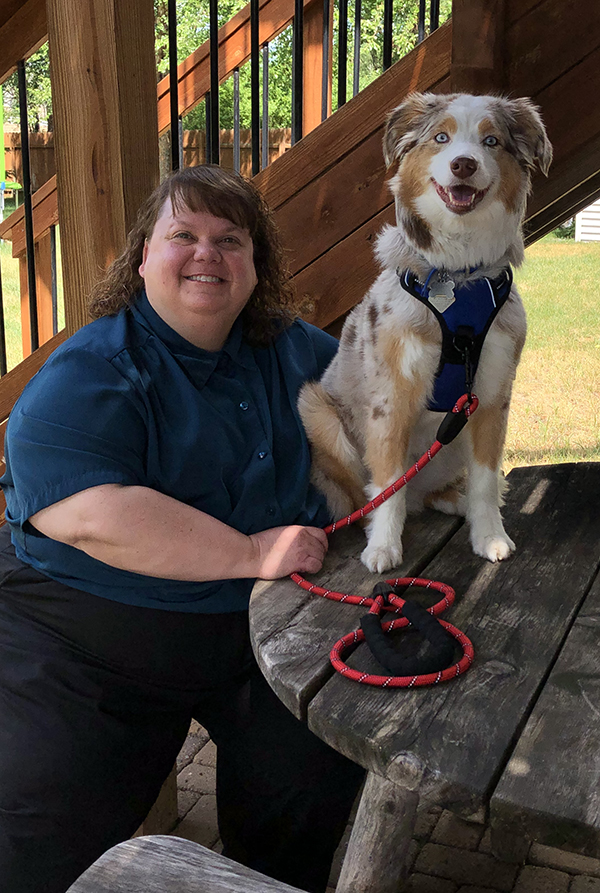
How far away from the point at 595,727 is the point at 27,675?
1252 millimetres

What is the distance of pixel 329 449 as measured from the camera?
235 cm

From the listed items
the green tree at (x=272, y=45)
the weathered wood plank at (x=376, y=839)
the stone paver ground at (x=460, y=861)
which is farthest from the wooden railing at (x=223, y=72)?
the green tree at (x=272, y=45)

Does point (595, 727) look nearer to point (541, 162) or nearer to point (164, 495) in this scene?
point (164, 495)

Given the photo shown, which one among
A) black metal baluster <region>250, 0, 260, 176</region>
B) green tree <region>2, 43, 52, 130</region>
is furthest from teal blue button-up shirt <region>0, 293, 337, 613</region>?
green tree <region>2, 43, 52, 130</region>

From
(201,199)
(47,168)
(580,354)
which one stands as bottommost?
(580,354)

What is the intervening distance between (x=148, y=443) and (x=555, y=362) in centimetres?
696

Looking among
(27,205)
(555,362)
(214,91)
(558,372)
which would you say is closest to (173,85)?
(214,91)

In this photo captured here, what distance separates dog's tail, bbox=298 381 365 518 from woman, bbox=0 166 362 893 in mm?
84

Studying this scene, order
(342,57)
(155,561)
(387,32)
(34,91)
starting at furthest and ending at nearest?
(34,91) < (342,57) < (387,32) < (155,561)

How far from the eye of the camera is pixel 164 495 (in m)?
1.92

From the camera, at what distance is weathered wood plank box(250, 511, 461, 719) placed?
147cm

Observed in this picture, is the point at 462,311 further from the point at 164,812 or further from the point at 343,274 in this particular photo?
the point at 164,812

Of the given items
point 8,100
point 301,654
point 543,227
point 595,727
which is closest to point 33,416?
point 301,654

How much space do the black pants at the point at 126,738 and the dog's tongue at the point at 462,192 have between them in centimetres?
116
